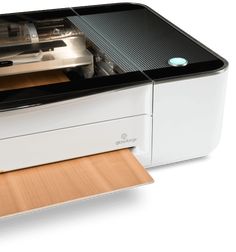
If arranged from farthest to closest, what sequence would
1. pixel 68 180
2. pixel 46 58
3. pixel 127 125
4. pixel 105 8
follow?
pixel 105 8 → pixel 46 58 → pixel 127 125 → pixel 68 180

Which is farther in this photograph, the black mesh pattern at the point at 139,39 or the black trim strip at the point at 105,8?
the black trim strip at the point at 105,8

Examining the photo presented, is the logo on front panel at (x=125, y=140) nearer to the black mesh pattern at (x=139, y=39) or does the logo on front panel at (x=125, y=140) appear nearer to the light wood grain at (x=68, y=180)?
the light wood grain at (x=68, y=180)

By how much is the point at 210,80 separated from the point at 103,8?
595 millimetres

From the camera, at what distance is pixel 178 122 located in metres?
1.38

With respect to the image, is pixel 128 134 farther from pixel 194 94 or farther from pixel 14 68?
pixel 14 68

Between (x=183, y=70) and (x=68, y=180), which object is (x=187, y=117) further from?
(x=68, y=180)

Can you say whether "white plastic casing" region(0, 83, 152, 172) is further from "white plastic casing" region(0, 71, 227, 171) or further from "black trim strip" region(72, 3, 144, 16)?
"black trim strip" region(72, 3, 144, 16)

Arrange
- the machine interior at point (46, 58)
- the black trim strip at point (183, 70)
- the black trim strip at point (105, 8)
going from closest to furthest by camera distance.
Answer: the black trim strip at point (183, 70)
the machine interior at point (46, 58)
the black trim strip at point (105, 8)

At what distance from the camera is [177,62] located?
1379 millimetres

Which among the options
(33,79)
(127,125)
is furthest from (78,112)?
(33,79)

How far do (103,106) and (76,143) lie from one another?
Answer: 0.38 feet

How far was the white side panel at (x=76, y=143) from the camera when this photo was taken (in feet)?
4.13

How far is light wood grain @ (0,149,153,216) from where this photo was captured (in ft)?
3.80

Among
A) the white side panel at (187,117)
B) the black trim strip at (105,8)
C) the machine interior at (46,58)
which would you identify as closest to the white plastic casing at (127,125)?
the white side panel at (187,117)
